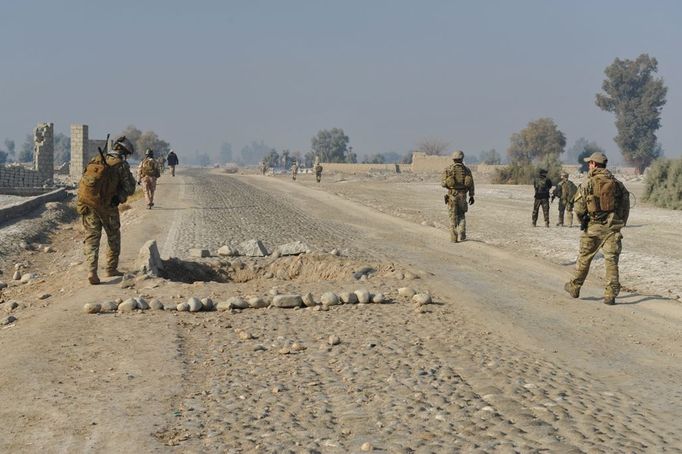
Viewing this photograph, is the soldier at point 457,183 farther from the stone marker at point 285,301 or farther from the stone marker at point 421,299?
the stone marker at point 285,301

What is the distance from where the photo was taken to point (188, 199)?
83.1 feet

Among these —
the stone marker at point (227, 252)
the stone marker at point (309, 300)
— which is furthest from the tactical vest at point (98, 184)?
the stone marker at point (309, 300)

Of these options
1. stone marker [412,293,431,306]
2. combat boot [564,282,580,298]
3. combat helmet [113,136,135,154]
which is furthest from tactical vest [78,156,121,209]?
combat boot [564,282,580,298]

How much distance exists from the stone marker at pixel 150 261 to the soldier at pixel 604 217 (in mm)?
5027

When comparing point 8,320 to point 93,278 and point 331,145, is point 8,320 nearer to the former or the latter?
point 93,278

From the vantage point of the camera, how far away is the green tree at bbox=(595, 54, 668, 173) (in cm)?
9338

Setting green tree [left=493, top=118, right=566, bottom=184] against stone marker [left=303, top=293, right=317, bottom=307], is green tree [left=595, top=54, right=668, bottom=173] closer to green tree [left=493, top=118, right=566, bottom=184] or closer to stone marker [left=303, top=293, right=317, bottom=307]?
green tree [left=493, top=118, right=566, bottom=184]

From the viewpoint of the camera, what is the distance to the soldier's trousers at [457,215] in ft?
46.9

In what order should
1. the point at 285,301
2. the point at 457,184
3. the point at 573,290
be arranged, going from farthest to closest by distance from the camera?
the point at 457,184
the point at 573,290
the point at 285,301

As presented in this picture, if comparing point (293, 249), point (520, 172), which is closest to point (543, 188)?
point (293, 249)

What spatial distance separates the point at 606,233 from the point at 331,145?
162026 mm

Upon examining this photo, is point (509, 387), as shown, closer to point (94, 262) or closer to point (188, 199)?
point (94, 262)

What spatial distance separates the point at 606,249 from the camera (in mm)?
9016

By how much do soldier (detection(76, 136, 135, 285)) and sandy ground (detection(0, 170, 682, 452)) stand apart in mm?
461
